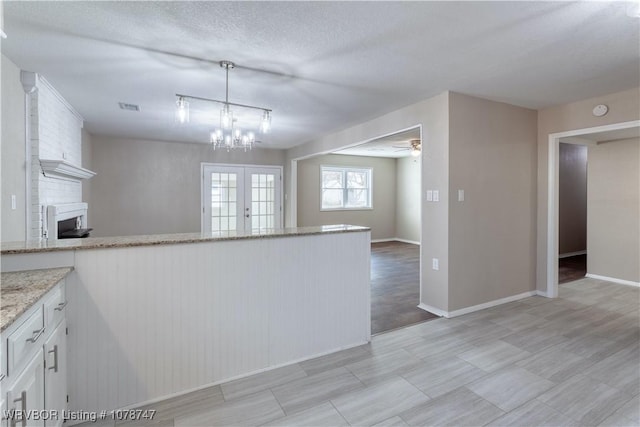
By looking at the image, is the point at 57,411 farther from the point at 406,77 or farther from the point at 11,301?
the point at 406,77

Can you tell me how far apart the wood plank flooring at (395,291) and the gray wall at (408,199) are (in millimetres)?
1403

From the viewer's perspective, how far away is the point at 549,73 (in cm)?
302

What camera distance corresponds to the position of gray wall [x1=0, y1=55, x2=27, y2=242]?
2596 mm

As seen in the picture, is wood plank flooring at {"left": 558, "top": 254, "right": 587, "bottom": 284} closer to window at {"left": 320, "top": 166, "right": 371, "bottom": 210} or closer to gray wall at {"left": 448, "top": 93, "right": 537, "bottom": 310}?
gray wall at {"left": 448, "top": 93, "right": 537, "bottom": 310}

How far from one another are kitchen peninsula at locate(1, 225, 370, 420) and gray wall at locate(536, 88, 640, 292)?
9.82 ft

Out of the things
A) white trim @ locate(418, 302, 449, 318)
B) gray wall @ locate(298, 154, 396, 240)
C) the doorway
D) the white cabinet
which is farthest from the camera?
gray wall @ locate(298, 154, 396, 240)

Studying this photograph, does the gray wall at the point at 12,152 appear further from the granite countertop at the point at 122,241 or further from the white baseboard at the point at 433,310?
the white baseboard at the point at 433,310

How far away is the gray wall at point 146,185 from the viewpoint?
620 cm

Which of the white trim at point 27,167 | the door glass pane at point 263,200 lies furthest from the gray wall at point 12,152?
the door glass pane at point 263,200

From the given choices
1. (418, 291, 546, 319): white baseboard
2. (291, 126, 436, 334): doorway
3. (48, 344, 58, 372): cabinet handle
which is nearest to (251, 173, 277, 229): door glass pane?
(291, 126, 436, 334): doorway

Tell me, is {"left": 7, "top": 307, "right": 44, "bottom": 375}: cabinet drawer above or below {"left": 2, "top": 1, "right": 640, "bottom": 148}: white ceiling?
below

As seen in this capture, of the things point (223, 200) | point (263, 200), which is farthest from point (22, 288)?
point (263, 200)

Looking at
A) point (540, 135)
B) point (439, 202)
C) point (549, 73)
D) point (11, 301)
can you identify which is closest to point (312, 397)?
point (11, 301)

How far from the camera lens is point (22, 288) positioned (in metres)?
1.52
